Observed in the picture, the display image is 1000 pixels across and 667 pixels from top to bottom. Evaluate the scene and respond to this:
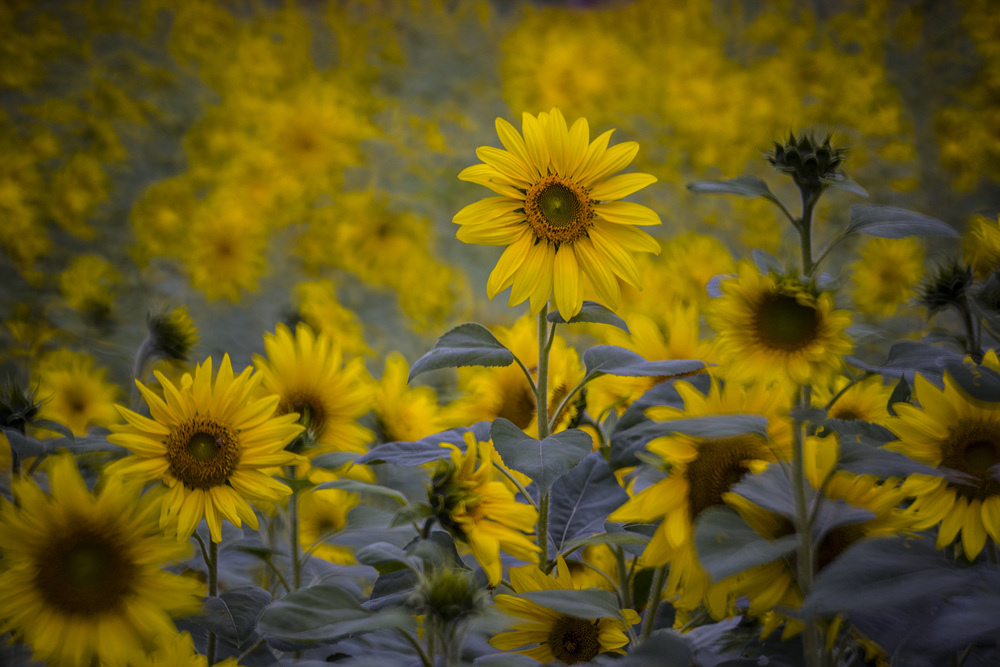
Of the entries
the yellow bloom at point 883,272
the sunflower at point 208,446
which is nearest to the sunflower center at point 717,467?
the sunflower at point 208,446

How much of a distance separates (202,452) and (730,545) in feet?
1.12

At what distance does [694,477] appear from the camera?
0.45m

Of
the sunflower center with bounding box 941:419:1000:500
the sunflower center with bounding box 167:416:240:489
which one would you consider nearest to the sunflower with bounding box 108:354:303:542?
the sunflower center with bounding box 167:416:240:489

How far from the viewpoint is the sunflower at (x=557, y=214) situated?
507mm

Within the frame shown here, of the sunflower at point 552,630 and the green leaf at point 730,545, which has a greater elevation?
the green leaf at point 730,545

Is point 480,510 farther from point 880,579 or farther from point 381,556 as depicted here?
point 880,579

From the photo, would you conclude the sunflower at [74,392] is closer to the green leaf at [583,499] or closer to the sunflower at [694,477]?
the green leaf at [583,499]

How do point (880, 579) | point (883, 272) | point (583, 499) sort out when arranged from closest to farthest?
point (880, 579) < point (583, 499) < point (883, 272)

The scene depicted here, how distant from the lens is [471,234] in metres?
0.51

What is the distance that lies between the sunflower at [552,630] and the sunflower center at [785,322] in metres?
0.19

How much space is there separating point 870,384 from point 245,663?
0.52 m

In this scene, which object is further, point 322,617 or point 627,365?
point 627,365

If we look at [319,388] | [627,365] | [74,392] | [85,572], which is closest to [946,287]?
[627,365]

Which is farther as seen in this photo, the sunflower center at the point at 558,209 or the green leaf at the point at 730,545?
the sunflower center at the point at 558,209
